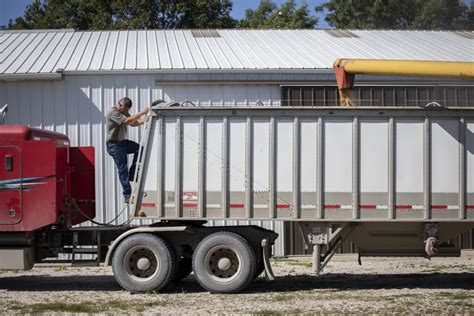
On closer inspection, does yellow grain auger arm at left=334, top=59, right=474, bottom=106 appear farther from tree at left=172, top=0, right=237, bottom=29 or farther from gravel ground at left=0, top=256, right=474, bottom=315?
tree at left=172, top=0, right=237, bottom=29

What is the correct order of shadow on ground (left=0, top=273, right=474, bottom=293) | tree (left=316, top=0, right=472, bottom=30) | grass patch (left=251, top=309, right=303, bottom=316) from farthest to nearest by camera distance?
tree (left=316, top=0, right=472, bottom=30) < shadow on ground (left=0, top=273, right=474, bottom=293) < grass patch (left=251, top=309, right=303, bottom=316)

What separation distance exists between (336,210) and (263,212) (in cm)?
119

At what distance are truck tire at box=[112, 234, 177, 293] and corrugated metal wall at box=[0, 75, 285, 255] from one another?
15.3 feet

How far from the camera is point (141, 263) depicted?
41.8 ft

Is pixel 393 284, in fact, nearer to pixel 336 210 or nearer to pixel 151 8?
pixel 336 210

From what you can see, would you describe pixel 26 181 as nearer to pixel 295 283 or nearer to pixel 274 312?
pixel 274 312

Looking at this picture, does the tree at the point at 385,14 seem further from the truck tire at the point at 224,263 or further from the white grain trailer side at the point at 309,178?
the truck tire at the point at 224,263

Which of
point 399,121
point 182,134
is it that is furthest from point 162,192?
point 399,121

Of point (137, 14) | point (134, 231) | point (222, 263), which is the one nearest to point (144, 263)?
point (134, 231)

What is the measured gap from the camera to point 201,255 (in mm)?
12609

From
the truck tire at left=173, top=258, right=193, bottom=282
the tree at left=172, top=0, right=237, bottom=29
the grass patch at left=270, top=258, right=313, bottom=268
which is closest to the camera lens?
the truck tire at left=173, top=258, right=193, bottom=282

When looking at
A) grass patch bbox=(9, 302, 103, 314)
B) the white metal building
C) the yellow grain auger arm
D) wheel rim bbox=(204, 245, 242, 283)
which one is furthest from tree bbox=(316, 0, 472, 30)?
grass patch bbox=(9, 302, 103, 314)

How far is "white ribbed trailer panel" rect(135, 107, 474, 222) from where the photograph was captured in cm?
1242

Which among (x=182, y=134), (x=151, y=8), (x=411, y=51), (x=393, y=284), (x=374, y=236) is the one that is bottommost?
(x=393, y=284)
